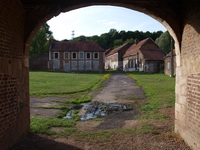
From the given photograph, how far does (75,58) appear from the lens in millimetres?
48688

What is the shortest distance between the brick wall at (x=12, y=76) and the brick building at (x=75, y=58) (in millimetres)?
42656

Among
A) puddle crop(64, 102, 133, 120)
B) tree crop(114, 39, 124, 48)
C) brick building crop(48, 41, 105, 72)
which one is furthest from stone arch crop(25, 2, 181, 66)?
tree crop(114, 39, 124, 48)

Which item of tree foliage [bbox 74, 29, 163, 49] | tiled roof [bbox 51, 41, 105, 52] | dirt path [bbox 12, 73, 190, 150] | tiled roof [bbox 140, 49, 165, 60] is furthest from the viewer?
tree foliage [bbox 74, 29, 163, 49]

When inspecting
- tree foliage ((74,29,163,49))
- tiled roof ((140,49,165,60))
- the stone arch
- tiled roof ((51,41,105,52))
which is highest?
tree foliage ((74,29,163,49))

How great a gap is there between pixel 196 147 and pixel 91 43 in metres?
47.0

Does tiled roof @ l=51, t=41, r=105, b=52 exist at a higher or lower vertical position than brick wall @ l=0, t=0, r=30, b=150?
higher

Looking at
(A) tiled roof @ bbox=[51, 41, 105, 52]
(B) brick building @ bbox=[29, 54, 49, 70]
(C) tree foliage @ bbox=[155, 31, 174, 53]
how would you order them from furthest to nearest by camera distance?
(C) tree foliage @ bbox=[155, 31, 174, 53]
(A) tiled roof @ bbox=[51, 41, 105, 52]
(B) brick building @ bbox=[29, 54, 49, 70]

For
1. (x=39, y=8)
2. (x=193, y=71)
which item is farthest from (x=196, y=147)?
(x=39, y=8)

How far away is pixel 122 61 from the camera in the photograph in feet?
191

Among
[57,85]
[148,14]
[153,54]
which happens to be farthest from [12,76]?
[153,54]

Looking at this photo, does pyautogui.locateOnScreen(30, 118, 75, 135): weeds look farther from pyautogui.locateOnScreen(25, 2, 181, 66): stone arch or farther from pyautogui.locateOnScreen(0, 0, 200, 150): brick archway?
pyautogui.locateOnScreen(25, 2, 181, 66): stone arch

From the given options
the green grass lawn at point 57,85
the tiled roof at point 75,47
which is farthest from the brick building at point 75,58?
the green grass lawn at point 57,85

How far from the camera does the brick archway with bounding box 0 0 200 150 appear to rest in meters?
4.82

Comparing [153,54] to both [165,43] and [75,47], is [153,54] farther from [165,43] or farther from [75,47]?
[165,43]
